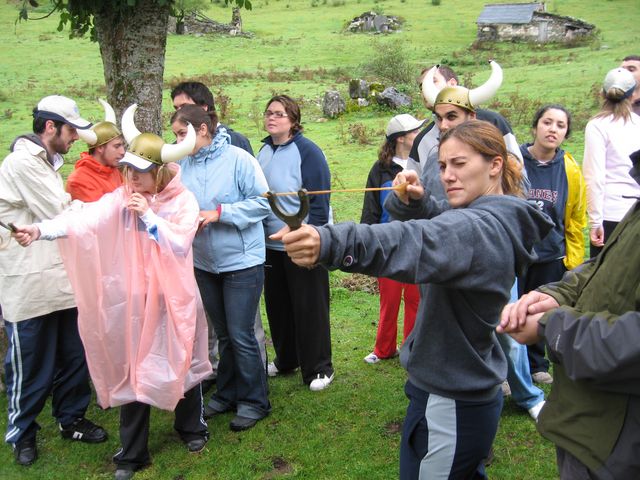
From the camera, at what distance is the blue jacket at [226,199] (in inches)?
182

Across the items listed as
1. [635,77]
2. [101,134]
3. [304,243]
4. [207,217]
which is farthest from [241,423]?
[635,77]

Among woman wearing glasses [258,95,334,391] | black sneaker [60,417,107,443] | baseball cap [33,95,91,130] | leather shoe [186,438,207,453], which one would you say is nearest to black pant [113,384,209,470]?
leather shoe [186,438,207,453]

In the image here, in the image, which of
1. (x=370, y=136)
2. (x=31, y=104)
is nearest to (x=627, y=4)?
(x=370, y=136)

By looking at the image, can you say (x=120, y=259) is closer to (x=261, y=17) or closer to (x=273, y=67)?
(x=273, y=67)

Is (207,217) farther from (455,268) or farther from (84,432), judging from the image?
(455,268)

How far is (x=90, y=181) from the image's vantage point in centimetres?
477

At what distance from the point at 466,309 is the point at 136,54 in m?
4.07

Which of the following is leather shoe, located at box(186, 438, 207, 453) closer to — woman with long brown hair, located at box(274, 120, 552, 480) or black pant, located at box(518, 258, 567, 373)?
woman with long brown hair, located at box(274, 120, 552, 480)

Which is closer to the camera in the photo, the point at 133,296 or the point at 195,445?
the point at 133,296

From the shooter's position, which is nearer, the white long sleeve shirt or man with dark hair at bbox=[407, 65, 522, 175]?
man with dark hair at bbox=[407, 65, 522, 175]

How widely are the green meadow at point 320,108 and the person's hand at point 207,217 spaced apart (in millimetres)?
1572

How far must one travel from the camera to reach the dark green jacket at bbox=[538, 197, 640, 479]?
6.66 ft

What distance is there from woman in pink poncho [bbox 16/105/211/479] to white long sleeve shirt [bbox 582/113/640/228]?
3274mm

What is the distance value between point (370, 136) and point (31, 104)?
1159 cm
